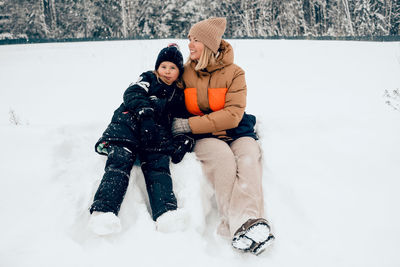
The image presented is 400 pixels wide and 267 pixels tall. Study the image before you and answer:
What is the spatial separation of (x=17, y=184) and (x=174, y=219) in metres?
1.30

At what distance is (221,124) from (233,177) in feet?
1.86

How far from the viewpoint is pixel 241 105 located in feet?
9.45

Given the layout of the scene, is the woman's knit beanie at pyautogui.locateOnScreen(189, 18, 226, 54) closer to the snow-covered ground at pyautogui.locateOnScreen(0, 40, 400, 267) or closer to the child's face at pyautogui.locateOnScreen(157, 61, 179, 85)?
the child's face at pyautogui.locateOnScreen(157, 61, 179, 85)

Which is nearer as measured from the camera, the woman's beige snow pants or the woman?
the woman's beige snow pants

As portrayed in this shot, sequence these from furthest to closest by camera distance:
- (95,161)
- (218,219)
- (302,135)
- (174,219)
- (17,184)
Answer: (302,135)
(95,161)
(218,219)
(17,184)
(174,219)

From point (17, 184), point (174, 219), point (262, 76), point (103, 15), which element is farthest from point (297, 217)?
point (103, 15)

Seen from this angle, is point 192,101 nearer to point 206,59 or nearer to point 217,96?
point 217,96

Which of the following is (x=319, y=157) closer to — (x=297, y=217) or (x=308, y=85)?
(x=297, y=217)

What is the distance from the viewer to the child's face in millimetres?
2965

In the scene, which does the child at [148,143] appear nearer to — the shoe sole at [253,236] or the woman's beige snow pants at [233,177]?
the woman's beige snow pants at [233,177]

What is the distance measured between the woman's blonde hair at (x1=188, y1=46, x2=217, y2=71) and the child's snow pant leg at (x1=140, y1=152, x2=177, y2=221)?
3.17 ft

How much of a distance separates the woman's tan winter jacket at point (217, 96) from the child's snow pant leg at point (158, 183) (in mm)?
534

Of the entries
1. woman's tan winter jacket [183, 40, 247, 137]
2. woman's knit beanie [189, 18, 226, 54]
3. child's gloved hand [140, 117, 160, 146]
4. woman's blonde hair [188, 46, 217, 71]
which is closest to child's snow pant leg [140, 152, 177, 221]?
child's gloved hand [140, 117, 160, 146]

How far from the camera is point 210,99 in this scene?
2.96 meters
